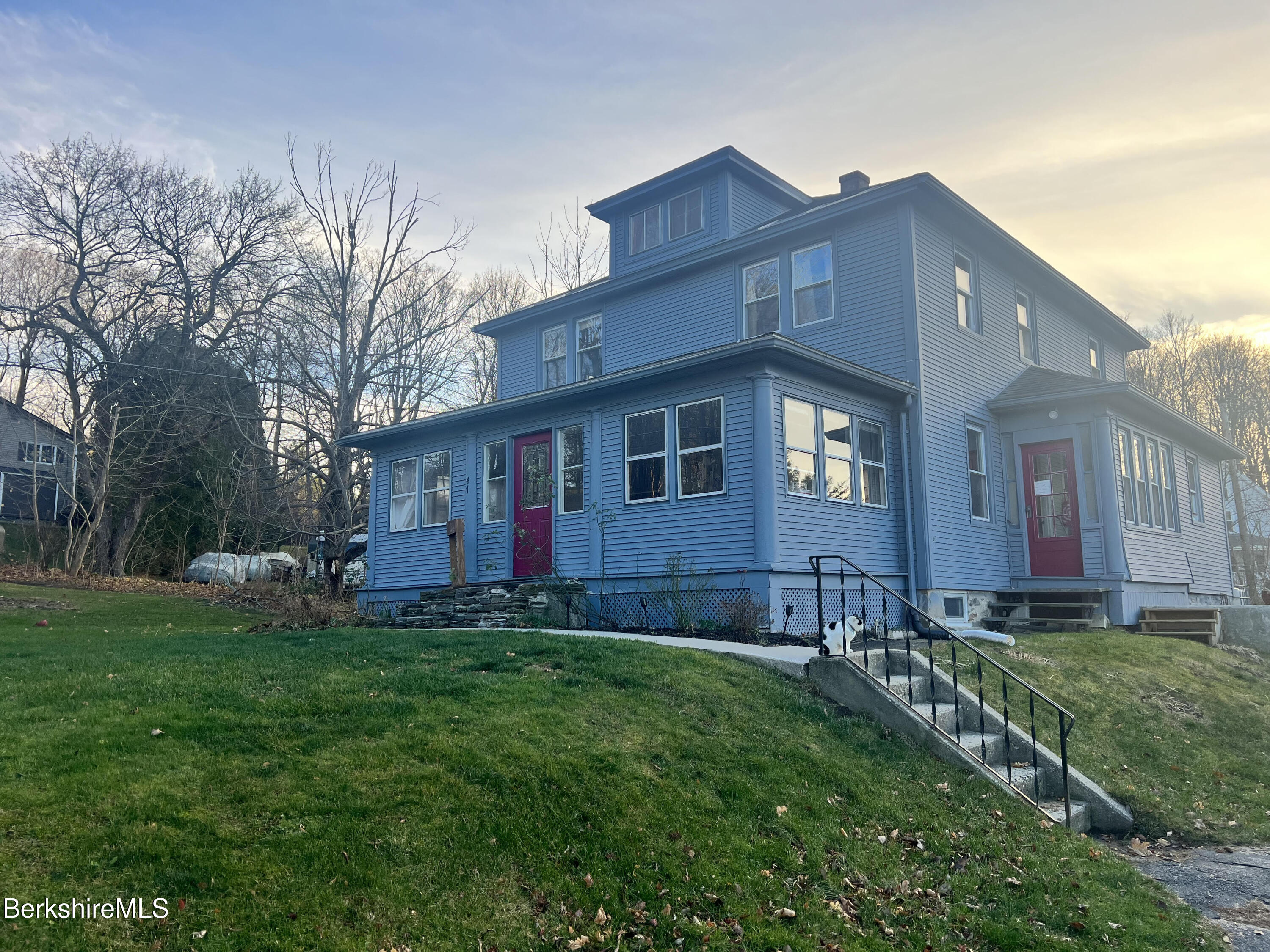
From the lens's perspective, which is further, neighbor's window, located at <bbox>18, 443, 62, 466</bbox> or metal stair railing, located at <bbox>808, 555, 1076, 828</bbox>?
neighbor's window, located at <bbox>18, 443, 62, 466</bbox>

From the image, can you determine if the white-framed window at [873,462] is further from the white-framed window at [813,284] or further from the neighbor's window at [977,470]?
the white-framed window at [813,284]

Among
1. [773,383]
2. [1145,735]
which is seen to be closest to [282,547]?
[773,383]

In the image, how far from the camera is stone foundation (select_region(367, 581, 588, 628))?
13250 millimetres

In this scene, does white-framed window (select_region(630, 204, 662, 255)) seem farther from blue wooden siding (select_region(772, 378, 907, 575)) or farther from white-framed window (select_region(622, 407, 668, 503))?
blue wooden siding (select_region(772, 378, 907, 575))

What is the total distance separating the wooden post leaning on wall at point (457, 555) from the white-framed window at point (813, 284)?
7045 mm

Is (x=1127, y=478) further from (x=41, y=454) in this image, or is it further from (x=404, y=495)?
(x=41, y=454)

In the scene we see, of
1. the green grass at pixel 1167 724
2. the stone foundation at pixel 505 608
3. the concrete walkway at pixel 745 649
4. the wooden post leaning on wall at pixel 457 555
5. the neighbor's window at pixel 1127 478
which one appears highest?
the neighbor's window at pixel 1127 478

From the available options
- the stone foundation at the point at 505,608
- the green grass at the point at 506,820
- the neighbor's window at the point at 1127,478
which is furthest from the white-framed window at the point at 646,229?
the green grass at the point at 506,820

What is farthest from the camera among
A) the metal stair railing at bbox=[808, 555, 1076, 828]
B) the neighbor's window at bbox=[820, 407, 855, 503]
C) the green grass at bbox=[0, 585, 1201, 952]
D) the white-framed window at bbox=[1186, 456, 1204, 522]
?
the white-framed window at bbox=[1186, 456, 1204, 522]

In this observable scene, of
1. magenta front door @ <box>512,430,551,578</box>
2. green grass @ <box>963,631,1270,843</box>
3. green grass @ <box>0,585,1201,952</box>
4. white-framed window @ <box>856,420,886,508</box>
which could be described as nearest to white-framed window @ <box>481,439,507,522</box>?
magenta front door @ <box>512,430,551,578</box>

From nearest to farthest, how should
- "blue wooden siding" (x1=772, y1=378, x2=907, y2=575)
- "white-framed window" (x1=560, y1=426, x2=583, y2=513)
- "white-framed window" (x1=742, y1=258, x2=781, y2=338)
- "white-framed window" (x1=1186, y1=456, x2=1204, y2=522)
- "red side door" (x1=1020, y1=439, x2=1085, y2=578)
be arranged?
"blue wooden siding" (x1=772, y1=378, x2=907, y2=575) → "white-framed window" (x1=560, y1=426, x2=583, y2=513) → "red side door" (x1=1020, y1=439, x2=1085, y2=578) → "white-framed window" (x1=742, y1=258, x2=781, y2=338) → "white-framed window" (x1=1186, y1=456, x2=1204, y2=522)

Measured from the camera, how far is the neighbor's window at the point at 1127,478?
15.9 m

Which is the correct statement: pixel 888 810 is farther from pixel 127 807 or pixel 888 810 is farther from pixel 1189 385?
pixel 1189 385

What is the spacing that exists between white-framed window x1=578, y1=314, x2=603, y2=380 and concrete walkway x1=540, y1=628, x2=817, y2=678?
8970 millimetres
